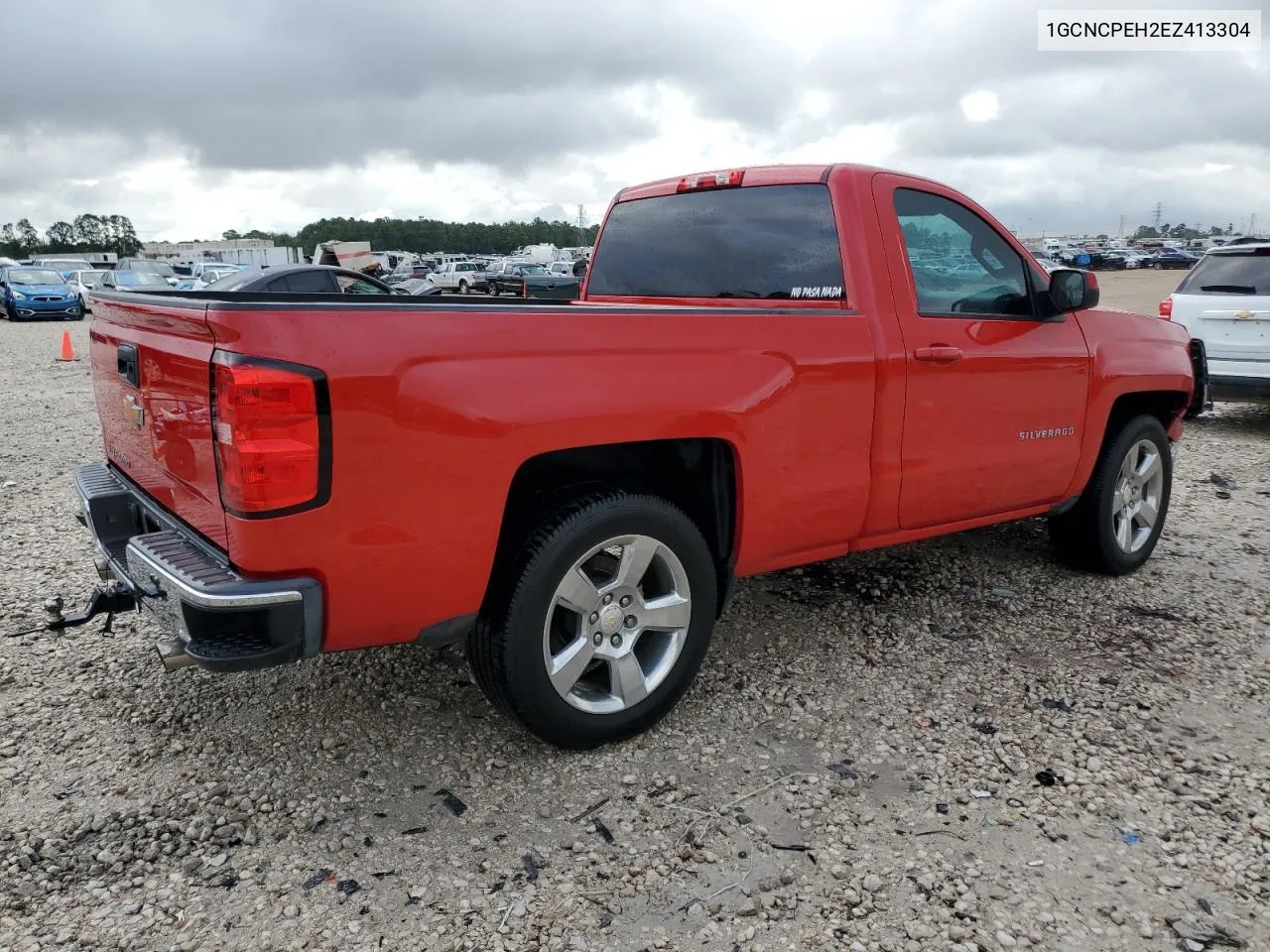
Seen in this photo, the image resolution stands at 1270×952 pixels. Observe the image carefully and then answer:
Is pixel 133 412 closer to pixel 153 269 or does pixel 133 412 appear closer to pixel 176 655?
pixel 176 655

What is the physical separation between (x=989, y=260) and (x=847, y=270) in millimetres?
924

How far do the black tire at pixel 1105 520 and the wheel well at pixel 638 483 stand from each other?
2270mm

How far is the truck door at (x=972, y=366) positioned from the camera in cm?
366

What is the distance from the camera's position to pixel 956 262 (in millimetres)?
3941

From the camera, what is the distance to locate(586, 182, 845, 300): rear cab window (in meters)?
3.66

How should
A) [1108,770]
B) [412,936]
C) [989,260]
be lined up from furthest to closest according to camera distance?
[989,260], [1108,770], [412,936]

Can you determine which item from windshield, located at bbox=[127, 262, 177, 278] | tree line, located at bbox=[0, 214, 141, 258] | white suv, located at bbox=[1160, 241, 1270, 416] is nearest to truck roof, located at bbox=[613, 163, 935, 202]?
white suv, located at bbox=[1160, 241, 1270, 416]

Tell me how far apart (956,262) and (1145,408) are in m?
1.70

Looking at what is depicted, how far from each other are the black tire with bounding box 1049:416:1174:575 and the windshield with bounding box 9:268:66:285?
2994cm

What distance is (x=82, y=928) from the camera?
7.72 feet

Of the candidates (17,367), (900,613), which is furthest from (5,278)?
(900,613)

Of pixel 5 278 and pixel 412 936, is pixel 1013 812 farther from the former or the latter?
pixel 5 278

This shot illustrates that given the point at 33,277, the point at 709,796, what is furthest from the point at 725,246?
the point at 33,277

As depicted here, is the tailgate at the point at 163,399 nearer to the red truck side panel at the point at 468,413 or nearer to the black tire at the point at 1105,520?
the red truck side panel at the point at 468,413
